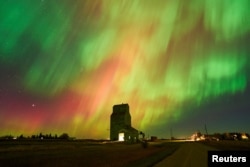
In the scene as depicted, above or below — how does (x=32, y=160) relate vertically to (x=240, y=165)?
below

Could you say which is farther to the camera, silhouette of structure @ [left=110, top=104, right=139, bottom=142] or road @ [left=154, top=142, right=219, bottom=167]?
silhouette of structure @ [left=110, top=104, right=139, bottom=142]

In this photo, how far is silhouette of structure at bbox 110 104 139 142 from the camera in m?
120

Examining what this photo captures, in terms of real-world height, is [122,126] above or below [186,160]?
below

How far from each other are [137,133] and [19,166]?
108 metres

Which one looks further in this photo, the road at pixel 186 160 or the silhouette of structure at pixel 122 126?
the silhouette of structure at pixel 122 126

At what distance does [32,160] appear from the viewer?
108ft

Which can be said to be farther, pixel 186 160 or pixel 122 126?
pixel 122 126

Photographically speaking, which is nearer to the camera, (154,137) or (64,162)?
(64,162)

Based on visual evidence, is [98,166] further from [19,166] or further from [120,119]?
[120,119]

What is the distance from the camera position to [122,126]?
13038 cm

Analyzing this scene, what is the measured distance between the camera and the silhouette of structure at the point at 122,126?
120 meters

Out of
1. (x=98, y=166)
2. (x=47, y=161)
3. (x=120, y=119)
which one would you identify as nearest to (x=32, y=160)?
(x=47, y=161)

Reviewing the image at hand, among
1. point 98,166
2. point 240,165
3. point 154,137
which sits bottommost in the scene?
point 154,137

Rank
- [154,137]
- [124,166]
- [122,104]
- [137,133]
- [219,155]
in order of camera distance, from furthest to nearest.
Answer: [154,137]
[122,104]
[137,133]
[124,166]
[219,155]
